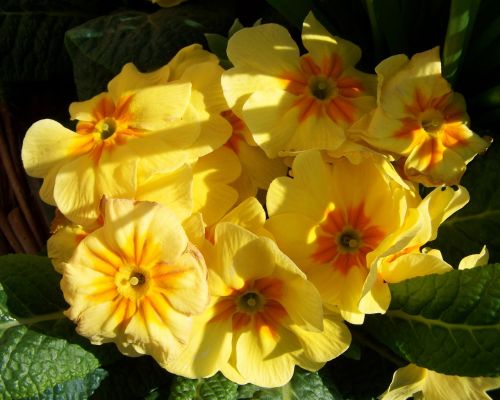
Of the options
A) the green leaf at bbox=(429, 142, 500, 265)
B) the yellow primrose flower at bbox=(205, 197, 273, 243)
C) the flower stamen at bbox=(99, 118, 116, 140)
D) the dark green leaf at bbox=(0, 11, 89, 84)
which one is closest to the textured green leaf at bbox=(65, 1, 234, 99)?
the dark green leaf at bbox=(0, 11, 89, 84)

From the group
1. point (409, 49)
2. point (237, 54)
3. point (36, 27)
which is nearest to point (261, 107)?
point (237, 54)

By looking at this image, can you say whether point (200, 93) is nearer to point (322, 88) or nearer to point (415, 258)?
point (322, 88)

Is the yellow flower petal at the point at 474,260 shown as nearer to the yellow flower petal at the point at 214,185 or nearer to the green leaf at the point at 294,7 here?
the yellow flower petal at the point at 214,185

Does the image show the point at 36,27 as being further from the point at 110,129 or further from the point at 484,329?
the point at 484,329

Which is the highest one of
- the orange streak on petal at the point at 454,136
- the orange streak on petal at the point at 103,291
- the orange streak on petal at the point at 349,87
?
the orange streak on petal at the point at 349,87

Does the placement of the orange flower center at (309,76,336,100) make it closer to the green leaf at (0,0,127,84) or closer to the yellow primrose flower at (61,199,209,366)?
the yellow primrose flower at (61,199,209,366)

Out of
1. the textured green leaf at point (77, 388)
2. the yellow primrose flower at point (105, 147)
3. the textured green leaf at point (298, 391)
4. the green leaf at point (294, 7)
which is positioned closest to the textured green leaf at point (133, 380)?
the textured green leaf at point (77, 388)
